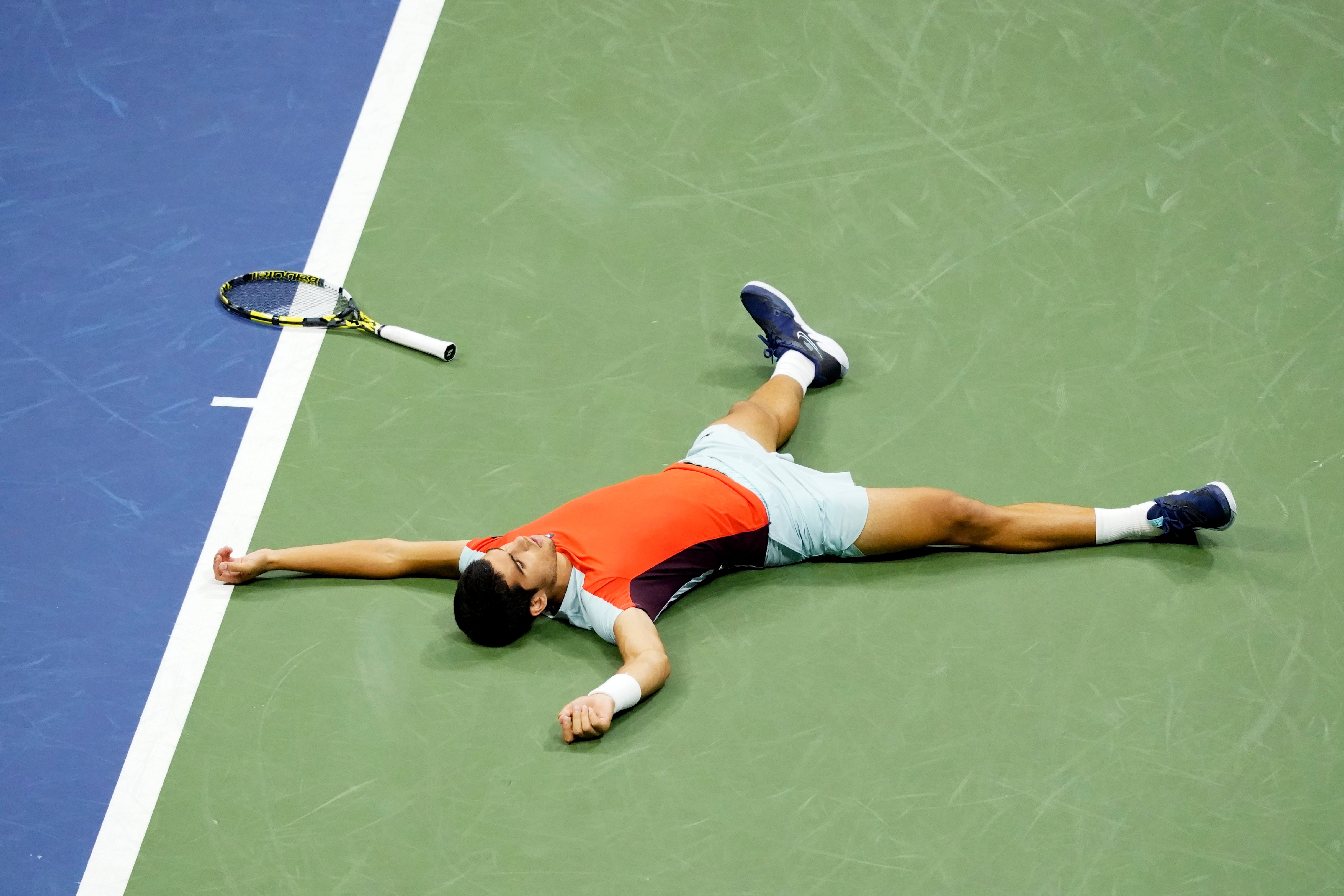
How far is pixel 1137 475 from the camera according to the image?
231 inches

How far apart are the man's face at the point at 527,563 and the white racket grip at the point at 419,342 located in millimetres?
1438

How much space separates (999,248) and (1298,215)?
150cm

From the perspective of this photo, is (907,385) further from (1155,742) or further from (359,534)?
(359,534)

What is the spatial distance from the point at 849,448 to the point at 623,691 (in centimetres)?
167

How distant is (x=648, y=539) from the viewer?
540 centimetres

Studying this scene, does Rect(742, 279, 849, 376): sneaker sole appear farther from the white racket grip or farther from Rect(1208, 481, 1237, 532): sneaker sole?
Rect(1208, 481, 1237, 532): sneaker sole

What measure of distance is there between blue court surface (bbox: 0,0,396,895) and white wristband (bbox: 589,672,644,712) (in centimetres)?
186

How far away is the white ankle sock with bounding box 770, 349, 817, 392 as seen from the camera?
20.3 feet

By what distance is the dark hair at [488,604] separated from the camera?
5.26 m

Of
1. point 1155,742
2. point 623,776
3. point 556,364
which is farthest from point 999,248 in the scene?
point 623,776

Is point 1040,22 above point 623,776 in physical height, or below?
above

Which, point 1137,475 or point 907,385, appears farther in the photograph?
point 907,385

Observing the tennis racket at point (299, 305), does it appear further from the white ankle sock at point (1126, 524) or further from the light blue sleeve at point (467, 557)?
the white ankle sock at point (1126, 524)

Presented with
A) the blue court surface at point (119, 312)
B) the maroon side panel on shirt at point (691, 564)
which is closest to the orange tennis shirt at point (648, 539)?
the maroon side panel on shirt at point (691, 564)
